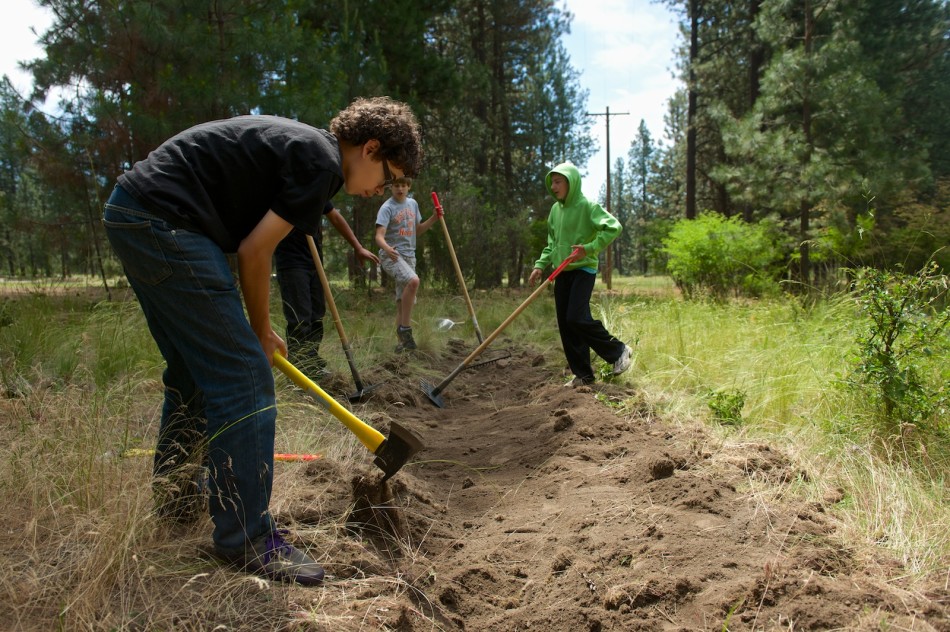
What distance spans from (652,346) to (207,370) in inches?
174

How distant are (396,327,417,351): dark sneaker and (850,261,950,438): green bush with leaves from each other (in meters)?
4.15

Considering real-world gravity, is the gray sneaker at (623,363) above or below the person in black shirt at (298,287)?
below

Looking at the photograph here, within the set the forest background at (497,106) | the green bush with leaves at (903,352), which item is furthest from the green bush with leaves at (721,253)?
the green bush with leaves at (903,352)

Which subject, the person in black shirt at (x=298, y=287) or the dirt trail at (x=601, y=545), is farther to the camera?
the person in black shirt at (x=298, y=287)

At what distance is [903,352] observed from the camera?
318cm

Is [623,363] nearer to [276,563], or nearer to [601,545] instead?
[601,545]

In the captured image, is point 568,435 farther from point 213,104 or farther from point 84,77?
point 84,77

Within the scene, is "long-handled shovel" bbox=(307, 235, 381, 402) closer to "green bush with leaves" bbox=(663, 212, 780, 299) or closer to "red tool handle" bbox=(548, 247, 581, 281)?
"red tool handle" bbox=(548, 247, 581, 281)

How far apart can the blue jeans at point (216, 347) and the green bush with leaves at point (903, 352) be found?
2969mm

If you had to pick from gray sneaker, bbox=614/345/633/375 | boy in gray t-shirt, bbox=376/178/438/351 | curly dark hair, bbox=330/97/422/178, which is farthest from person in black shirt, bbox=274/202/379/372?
curly dark hair, bbox=330/97/422/178

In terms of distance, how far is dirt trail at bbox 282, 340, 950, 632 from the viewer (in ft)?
6.18

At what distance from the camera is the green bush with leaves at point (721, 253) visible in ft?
37.9

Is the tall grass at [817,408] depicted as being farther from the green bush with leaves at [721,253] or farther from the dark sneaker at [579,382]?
the green bush with leaves at [721,253]

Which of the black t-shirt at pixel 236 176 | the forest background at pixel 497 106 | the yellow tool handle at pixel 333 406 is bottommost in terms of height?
the yellow tool handle at pixel 333 406
